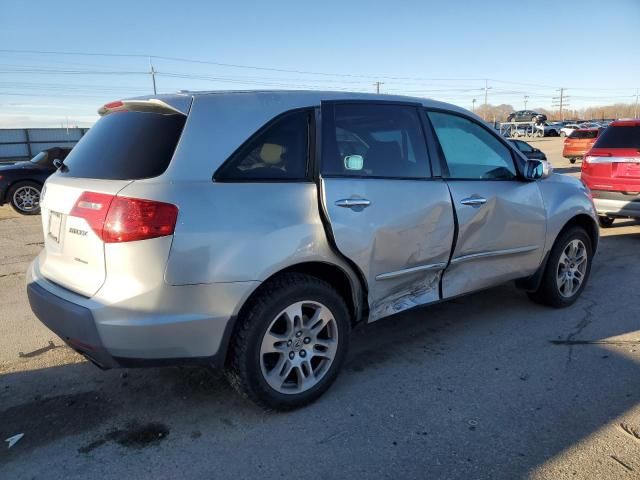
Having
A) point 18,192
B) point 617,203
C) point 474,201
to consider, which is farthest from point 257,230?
point 18,192

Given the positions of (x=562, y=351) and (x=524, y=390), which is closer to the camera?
(x=524, y=390)

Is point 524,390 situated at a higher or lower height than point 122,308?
lower

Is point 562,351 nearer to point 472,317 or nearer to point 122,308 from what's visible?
point 472,317

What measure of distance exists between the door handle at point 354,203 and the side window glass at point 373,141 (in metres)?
0.17

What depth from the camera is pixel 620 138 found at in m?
7.82

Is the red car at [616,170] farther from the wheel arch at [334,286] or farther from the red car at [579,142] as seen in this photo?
the red car at [579,142]

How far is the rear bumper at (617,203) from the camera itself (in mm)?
7508

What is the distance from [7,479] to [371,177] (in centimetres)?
250

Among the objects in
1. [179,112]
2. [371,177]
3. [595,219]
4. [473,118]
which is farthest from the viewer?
[595,219]

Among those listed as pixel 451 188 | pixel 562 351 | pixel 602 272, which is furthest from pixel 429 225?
pixel 602 272

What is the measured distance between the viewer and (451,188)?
371 cm

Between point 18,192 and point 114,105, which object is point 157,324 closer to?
point 114,105

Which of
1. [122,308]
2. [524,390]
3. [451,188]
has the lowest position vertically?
[524,390]

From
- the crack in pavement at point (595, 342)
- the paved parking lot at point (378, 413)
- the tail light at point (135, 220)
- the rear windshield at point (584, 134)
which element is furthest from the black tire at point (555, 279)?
the rear windshield at point (584, 134)
